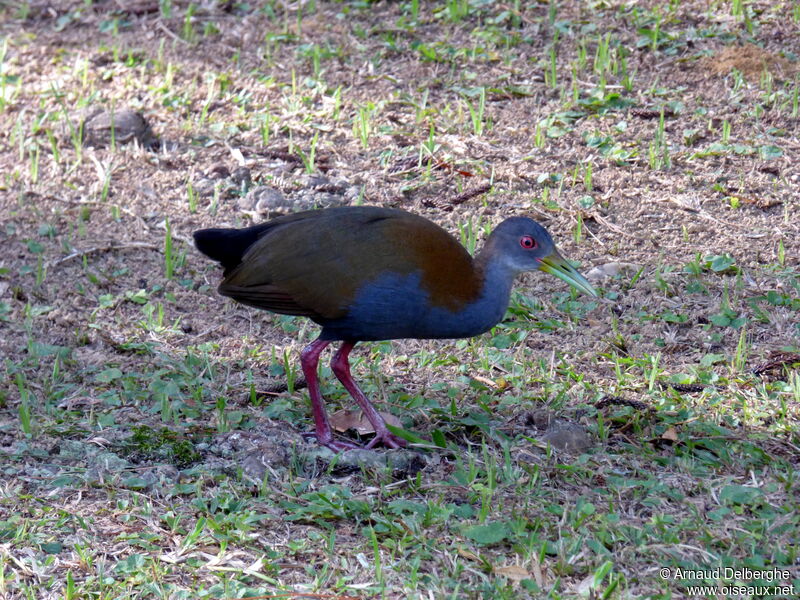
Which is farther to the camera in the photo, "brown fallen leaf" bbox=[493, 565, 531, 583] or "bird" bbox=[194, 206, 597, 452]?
"bird" bbox=[194, 206, 597, 452]

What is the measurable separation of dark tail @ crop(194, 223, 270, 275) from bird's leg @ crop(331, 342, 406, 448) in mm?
664

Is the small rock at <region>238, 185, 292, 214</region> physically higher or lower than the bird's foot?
higher

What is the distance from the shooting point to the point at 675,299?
575cm

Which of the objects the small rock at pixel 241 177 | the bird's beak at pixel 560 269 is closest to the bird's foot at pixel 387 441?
→ the bird's beak at pixel 560 269

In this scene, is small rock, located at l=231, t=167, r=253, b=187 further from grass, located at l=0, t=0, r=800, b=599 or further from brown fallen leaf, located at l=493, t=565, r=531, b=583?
brown fallen leaf, located at l=493, t=565, r=531, b=583

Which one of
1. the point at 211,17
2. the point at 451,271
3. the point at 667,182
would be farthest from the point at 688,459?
the point at 211,17

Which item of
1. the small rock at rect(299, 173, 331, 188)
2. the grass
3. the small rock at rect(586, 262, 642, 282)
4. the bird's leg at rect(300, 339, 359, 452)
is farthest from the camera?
the small rock at rect(299, 173, 331, 188)

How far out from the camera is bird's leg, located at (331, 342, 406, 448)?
4645 millimetres

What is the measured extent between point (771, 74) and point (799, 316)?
2783mm

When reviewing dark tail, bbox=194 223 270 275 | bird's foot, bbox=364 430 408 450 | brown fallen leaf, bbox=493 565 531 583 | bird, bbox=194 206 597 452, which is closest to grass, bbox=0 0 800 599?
brown fallen leaf, bbox=493 565 531 583

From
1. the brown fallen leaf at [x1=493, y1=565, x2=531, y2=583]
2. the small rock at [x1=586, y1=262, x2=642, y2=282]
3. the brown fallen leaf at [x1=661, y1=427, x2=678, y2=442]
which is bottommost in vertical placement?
the brown fallen leaf at [x1=493, y1=565, x2=531, y2=583]

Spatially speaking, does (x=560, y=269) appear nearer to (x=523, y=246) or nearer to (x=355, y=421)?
(x=523, y=246)

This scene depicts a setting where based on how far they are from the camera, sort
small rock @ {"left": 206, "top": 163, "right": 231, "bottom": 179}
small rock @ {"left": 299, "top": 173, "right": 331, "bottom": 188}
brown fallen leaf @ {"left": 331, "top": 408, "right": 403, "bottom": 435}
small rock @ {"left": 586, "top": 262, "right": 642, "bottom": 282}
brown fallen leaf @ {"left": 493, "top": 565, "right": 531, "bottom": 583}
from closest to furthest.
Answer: brown fallen leaf @ {"left": 493, "top": 565, "right": 531, "bottom": 583}, brown fallen leaf @ {"left": 331, "top": 408, "right": 403, "bottom": 435}, small rock @ {"left": 586, "top": 262, "right": 642, "bottom": 282}, small rock @ {"left": 299, "top": 173, "right": 331, "bottom": 188}, small rock @ {"left": 206, "top": 163, "right": 231, "bottom": 179}

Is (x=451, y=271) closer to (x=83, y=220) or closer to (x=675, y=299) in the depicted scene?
(x=675, y=299)
